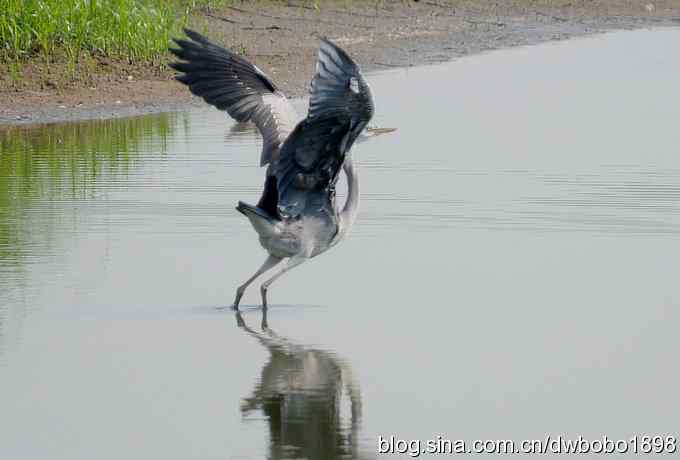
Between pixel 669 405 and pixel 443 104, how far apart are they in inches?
377

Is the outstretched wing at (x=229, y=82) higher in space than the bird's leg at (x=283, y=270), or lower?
higher

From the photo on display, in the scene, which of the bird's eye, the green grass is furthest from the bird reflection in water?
the green grass

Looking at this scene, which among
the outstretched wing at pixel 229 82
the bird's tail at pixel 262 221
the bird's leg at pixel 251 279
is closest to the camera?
the bird's tail at pixel 262 221

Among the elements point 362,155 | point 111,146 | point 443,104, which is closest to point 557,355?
point 362,155

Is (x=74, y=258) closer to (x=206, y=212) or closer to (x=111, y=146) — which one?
(x=206, y=212)

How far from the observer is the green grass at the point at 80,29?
15.8m

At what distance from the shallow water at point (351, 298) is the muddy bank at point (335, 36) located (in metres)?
1.45

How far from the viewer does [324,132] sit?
798cm

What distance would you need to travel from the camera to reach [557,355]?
7.30 meters

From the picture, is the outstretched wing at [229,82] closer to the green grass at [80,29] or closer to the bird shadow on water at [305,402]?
the bird shadow on water at [305,402]

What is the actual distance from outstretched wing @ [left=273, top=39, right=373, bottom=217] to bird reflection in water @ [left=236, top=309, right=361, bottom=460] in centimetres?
89

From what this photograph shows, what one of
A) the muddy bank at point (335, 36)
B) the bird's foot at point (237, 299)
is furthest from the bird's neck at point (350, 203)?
the muddy bank at point (335, 36)

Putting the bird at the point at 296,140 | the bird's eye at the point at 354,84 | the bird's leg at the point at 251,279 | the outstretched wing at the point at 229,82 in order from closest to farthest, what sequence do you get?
the bird's eye at the point at 354,84 → the bird at the point at 296,140 → the bird's leg at the point at 251,279 → the outstretched wing at the point at 229,82

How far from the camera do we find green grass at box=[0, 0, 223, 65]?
1577 cm
